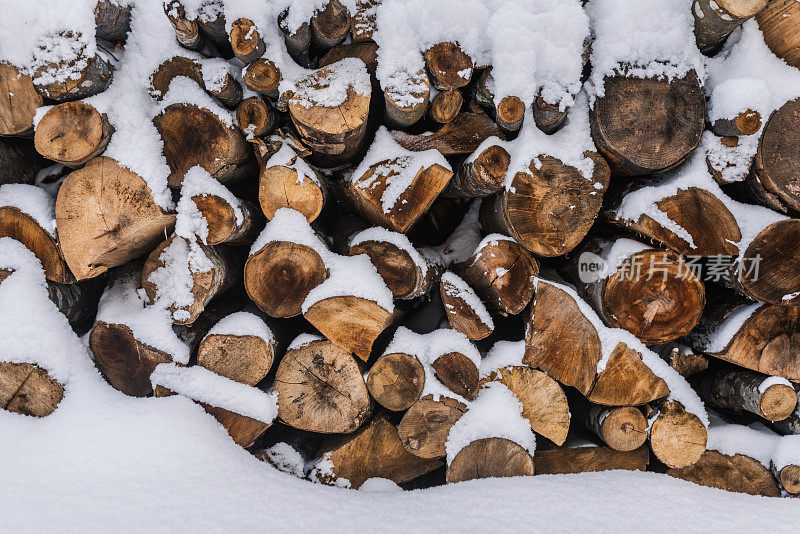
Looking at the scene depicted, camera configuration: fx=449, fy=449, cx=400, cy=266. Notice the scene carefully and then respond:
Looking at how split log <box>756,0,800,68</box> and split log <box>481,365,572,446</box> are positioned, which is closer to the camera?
split log <box>756,0,800,68</box>

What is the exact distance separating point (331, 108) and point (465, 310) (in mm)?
810

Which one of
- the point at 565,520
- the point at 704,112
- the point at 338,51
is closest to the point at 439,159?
the point at 338,51

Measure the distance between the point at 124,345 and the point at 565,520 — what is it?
5.29 feet

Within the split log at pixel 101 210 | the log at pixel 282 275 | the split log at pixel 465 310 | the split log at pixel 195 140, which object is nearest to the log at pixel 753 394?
the split log at pixel 465 310

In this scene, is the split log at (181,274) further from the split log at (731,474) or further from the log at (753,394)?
the log at (753,394)

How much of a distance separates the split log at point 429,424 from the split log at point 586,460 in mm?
375

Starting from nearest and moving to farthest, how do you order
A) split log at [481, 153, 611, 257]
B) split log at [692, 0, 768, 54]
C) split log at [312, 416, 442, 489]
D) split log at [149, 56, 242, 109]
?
split log at [692, 0, 768, 54]
split log at [481, 153, 611, 257]
split log at [149, 56, 242, 109]
split log at [312, 416, 442, 489]

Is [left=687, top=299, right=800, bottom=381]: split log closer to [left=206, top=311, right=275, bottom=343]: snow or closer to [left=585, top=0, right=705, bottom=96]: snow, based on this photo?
[left=585, top=0, right=705, bottom=96]: snow

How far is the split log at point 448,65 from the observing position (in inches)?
57.9

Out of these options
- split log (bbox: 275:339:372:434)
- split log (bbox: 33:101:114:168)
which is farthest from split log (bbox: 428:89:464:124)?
split log (bbox: 33:101:114:168)

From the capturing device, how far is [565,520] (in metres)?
1.42

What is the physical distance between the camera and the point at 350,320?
1554 millimetres

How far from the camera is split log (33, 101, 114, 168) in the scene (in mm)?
1426

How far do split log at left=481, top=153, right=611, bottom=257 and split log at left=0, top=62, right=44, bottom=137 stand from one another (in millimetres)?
1599
